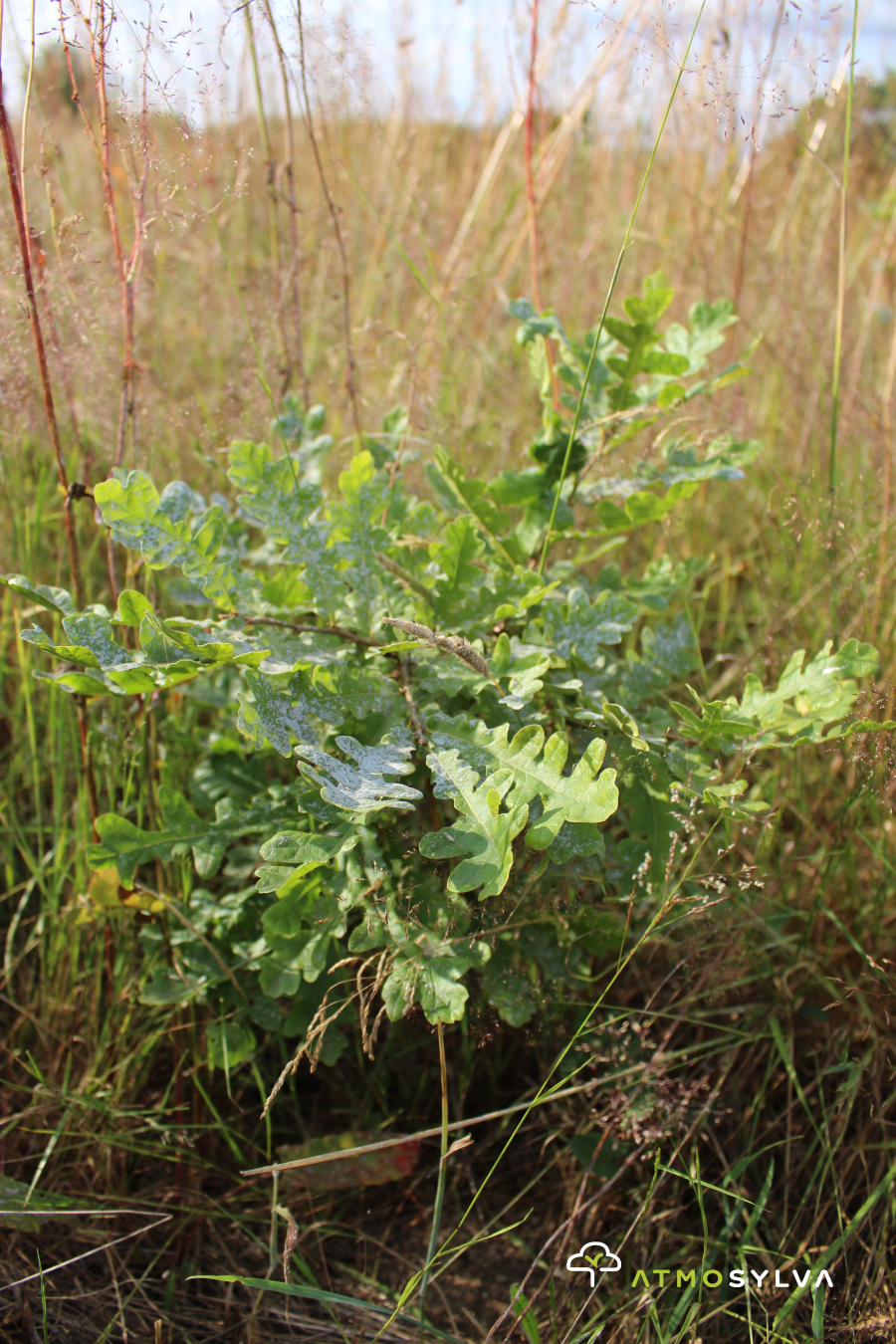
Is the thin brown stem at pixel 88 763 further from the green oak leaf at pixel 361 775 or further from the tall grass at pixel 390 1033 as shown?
the green oak leaf at pixel 361 775

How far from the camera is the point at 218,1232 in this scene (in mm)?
1287

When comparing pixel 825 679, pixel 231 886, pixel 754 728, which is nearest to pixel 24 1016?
pixel 231 886

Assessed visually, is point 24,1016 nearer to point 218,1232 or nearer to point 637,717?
point 218,1232

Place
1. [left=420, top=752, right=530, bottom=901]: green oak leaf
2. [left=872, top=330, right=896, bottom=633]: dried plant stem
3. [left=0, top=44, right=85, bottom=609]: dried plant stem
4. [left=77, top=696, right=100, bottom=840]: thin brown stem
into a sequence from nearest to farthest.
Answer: [left=420, top=752, right=530, bottom=901]: green oak leaf → [left=0, top=44, right=85, bottom=609]: dried plant stem → [left=77, top=696, right=100, bottom=840]: thin brown stem → [left=872, top=330, right=896, bottom=633]: dried plant stem

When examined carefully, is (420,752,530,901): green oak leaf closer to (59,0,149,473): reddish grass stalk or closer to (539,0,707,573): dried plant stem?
(539,0,707,573): dried plant stem

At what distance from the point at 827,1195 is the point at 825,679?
78 cm

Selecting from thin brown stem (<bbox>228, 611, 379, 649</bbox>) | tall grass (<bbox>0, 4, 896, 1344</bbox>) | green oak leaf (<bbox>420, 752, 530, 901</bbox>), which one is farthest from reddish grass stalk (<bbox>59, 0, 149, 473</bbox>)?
green oak leaf (<bbox>420, 752, 530, 901</bbox>)

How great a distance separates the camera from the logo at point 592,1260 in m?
1.20

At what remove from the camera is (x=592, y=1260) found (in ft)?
4.00

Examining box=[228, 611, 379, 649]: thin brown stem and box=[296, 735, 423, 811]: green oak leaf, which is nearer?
box=[296, 735, 423, 811]: green oak leaf

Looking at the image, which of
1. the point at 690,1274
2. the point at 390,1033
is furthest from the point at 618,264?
the point at 690,1274

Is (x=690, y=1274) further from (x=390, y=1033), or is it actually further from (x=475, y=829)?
(x=475, y=829)

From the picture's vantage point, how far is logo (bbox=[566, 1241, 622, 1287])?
1198 millimetres

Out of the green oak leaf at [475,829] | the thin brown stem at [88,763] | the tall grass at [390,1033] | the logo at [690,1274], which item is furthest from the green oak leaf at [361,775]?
the logo at [690,1274]
